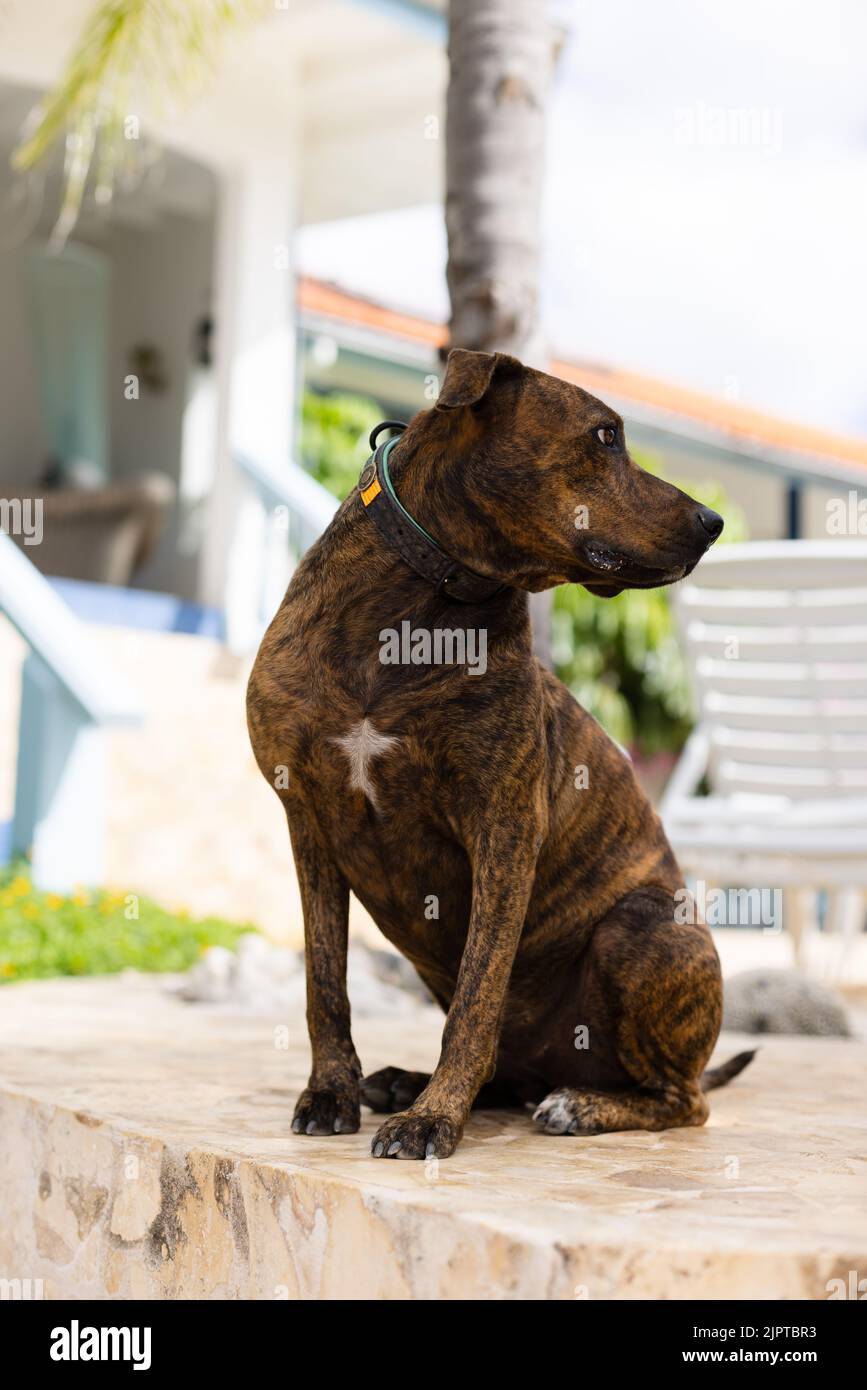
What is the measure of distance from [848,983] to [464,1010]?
19.3 ft

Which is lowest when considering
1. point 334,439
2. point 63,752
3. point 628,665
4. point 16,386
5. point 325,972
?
point 325,972

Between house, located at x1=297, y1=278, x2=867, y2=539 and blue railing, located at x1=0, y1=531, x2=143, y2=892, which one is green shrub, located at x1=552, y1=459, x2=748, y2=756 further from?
blue railing, located at x1=0, y1=531, x2=143, y2=892

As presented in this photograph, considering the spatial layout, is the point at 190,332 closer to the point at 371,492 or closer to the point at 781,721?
the point at 781,721

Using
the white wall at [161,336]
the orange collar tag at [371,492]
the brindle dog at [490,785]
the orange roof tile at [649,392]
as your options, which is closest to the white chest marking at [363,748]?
the brindle dog at [490,785]

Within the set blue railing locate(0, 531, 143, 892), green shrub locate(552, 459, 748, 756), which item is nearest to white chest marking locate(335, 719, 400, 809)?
blue railing locate(0, 531, 143, 892)

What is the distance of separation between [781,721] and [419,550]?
4.61 meters

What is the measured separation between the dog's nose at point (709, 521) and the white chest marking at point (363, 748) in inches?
24.5

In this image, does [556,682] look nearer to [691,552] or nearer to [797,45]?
[691,552]

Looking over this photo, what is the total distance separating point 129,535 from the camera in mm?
9625

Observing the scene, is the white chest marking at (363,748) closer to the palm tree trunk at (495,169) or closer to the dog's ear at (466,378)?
the dog's ear at (466,378)

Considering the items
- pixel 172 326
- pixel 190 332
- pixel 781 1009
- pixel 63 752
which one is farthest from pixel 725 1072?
pixel 172 326

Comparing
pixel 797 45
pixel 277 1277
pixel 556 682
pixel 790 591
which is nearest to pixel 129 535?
pixel 790 591

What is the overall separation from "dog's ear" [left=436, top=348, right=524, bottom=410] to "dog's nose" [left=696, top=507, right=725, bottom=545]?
1.31 feet

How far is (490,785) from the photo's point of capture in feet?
8.05
